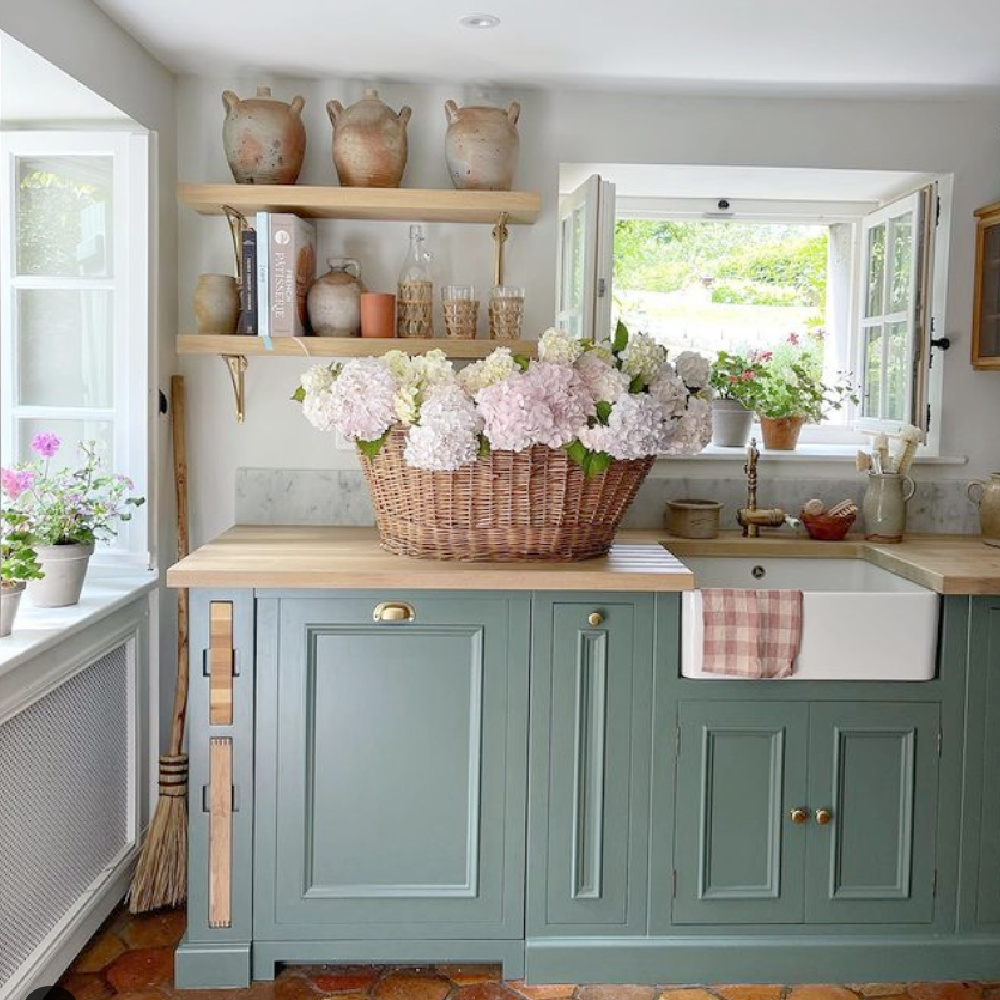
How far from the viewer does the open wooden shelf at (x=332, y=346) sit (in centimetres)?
290

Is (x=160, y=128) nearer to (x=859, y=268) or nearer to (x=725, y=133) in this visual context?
(x=725, y=133)

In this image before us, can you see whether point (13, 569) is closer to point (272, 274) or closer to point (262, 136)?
point (272, 274)

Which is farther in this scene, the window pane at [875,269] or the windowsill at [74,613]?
the window pane at [875,269]

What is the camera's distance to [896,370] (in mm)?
3342

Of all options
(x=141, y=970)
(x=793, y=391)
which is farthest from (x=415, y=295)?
(x=141, y=970)

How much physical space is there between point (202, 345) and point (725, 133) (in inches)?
59.3

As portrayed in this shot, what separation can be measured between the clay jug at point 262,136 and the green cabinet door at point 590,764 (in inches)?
51.2

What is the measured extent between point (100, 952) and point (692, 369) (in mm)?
1914

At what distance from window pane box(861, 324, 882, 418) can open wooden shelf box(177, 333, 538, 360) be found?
3.74 feet

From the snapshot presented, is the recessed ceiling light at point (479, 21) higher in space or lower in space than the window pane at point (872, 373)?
higher

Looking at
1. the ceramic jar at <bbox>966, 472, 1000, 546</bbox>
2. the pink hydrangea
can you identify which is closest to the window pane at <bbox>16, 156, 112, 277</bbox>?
the pink hydrangea

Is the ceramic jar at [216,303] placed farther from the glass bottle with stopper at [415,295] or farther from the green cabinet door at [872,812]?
the green cabinet door at [872,812]

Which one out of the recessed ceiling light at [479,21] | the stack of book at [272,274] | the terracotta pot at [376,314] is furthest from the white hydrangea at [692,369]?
the stack of book at [272,274]

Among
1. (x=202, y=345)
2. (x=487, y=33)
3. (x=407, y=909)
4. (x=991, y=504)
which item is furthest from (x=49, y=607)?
A: (x=991, y=504)
